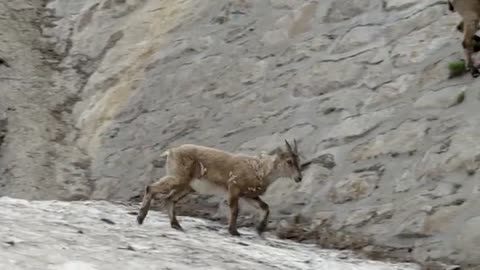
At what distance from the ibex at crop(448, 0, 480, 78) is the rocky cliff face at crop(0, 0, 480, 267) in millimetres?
132

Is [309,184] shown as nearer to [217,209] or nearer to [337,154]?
[337,154]

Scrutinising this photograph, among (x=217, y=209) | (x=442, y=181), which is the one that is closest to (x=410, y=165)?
(x=442, y=181)

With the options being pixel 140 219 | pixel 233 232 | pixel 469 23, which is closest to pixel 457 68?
pixel 469 23

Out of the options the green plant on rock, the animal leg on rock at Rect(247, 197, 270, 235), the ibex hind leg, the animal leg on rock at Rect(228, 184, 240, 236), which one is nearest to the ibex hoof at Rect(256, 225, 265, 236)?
the animal leg on rock at Rect(247, 197, 270, 235)

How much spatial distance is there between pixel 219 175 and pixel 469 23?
2.42 metres

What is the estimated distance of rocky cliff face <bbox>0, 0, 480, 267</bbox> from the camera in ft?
23.0

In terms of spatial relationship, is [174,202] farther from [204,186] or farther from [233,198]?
[233,198]

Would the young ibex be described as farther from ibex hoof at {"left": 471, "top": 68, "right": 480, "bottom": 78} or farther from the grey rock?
ibex hoof at {"left": 471, "top": 68, "right": 480, "bottom": 78}

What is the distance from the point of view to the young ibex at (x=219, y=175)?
7539 mm

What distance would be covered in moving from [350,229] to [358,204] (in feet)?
0.80

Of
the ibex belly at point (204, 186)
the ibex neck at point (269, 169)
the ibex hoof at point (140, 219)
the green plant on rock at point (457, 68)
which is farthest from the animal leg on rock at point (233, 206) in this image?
the green plant on rock at point (457, 68)

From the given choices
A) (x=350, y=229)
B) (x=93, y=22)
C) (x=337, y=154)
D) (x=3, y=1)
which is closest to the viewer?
(x=350, y=229)

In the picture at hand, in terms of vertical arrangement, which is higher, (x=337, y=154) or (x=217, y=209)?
(x=337, y=154)

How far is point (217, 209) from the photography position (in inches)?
328
